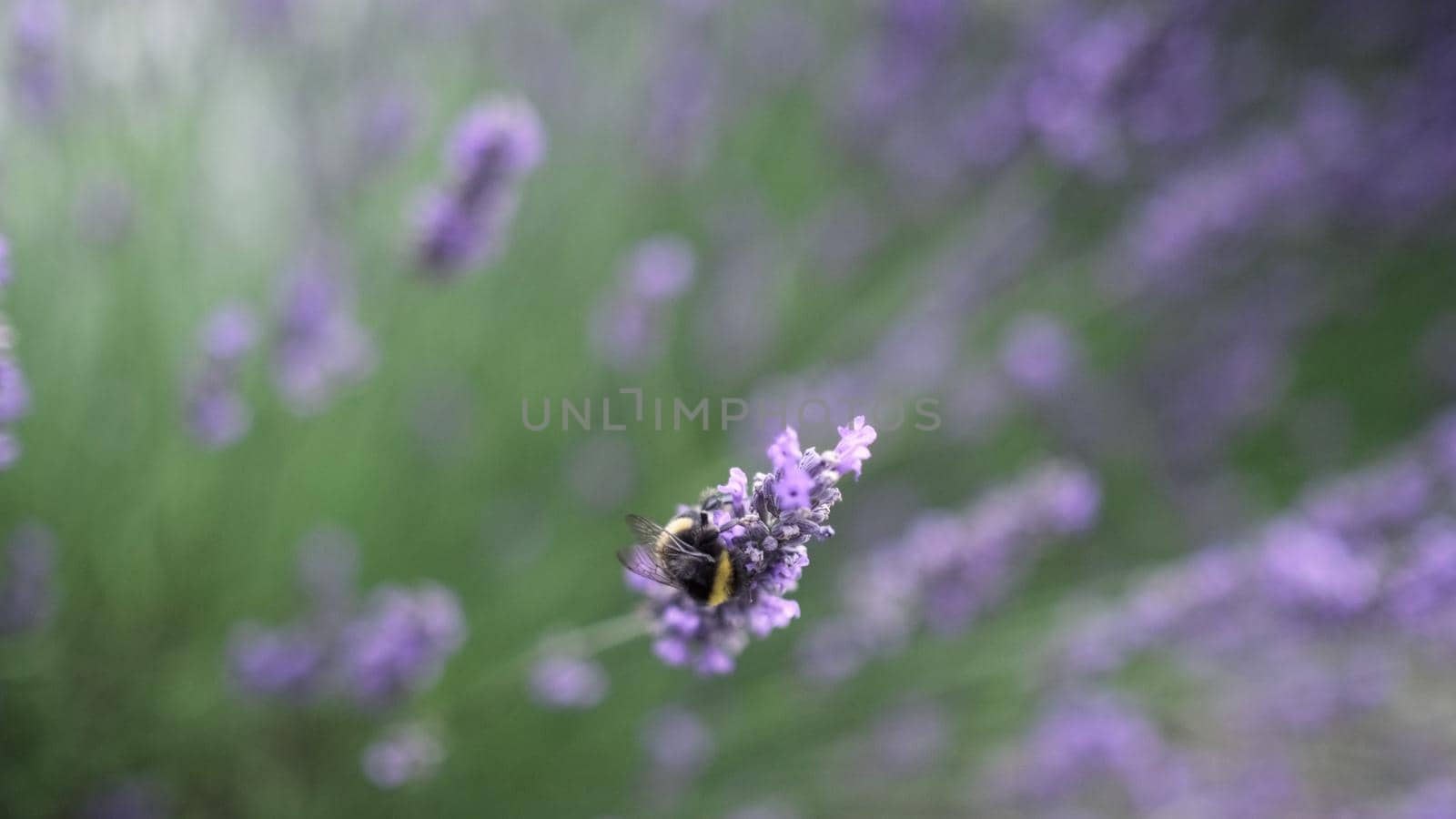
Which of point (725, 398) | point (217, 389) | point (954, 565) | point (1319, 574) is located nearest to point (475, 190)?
point (217, 389)

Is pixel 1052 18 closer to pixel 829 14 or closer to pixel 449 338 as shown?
pixel 829 14

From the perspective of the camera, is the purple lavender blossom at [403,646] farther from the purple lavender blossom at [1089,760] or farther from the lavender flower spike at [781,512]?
the purple lavender blossom at [1089,760]

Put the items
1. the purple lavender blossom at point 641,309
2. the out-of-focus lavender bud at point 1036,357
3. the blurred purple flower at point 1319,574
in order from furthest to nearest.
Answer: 1. the out-of-focus lavender bud at point 1036,357
2. the purple lavender blossom at point 641,309
3. the blurred purple flower at point 1319,574

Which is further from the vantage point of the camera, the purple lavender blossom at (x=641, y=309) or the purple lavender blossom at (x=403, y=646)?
the purple lavender blossom at (x=641, y=309)

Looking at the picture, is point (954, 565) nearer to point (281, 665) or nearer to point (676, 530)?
point (676, 530)

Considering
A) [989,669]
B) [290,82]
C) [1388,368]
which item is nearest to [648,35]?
[290,82]

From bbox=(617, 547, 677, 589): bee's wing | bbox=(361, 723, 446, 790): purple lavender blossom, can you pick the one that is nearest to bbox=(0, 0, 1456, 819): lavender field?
bbox=(361, 723, 446, 790): purple lavender blossom

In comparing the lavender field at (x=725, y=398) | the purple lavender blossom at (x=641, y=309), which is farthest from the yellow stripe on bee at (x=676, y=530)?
the purple lavender blossom at (x=641, y=309)
